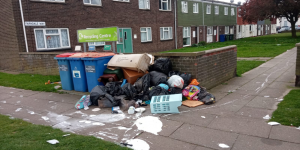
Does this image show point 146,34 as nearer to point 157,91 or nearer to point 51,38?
point 51,38

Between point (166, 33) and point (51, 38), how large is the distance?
13078 mm

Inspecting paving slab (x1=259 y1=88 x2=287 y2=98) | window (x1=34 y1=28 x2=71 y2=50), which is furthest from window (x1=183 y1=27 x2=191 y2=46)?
paving slab (x1=259 y1=88 x2=287 y2=98)

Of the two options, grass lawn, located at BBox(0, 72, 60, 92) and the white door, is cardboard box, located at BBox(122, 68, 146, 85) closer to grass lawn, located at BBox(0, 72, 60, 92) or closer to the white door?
grass lawn, located at BBox(0, 72, 60, 92)

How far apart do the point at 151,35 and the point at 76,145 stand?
1857 centimetres

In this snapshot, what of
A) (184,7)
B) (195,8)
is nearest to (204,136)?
(184,7)

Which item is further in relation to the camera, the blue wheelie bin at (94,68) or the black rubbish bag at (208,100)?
the blue wheelie bin at (94,68)

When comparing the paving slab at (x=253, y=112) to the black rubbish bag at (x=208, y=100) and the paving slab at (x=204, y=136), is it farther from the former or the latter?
the paving slab at (x=204, y=136)

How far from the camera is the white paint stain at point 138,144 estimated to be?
3.67 m

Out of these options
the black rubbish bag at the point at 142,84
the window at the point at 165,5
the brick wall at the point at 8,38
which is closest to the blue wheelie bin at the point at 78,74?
the black rubbish bag at the point at 142,84

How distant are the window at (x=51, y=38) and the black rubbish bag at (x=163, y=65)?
8.64 m

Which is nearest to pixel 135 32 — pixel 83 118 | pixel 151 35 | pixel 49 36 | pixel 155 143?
pixel 151 35

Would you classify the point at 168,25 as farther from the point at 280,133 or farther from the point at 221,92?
the point at 280,133

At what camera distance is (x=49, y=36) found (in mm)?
13359

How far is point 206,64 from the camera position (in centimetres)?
714
